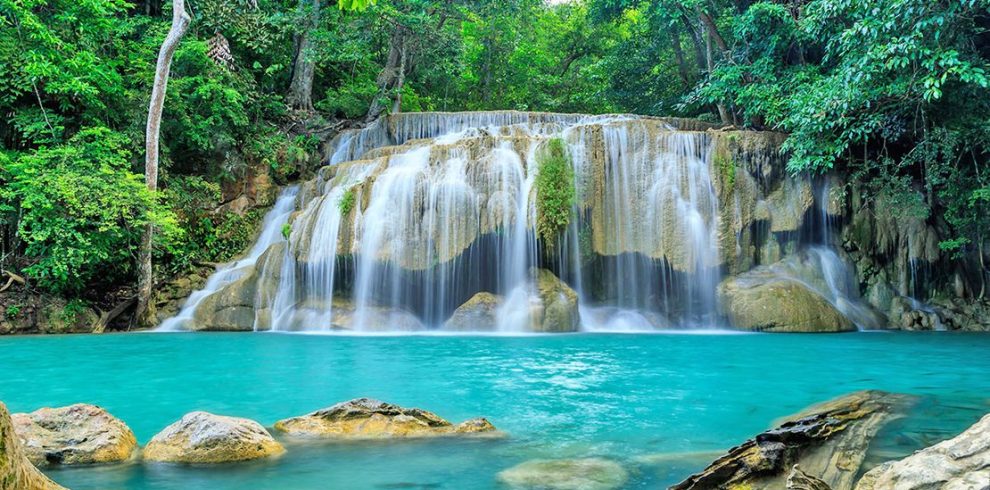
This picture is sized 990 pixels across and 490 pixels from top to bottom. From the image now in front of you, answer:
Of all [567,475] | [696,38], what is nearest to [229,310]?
[567,475]

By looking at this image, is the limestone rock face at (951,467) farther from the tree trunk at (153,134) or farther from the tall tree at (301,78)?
the tall tree at (301,78)

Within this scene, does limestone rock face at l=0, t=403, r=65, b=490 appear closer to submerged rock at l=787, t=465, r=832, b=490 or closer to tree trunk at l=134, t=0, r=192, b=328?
submerged rock at l=787, t=465, r=832, b=490

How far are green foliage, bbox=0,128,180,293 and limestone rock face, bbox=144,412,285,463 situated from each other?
957 centimetres

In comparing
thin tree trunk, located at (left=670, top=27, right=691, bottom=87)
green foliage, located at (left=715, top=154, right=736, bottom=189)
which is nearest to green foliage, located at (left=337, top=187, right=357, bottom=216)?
green foliage, located at (left=715, top=154, right=736, bottom=189)

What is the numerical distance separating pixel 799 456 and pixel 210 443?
339cm

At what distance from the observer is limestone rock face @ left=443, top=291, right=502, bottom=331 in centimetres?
1235

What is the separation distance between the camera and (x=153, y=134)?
13250 millimetres

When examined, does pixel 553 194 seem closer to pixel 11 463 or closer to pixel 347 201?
pixel 347 201

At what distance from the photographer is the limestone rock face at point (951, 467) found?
6.44 ft

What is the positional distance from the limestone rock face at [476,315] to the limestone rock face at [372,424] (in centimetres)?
768

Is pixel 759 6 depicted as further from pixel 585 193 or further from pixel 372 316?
pixel 372 316

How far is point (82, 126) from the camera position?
13.4 metres

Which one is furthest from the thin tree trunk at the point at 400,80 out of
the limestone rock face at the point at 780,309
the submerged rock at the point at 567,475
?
the submerged rock at the point at 567,475

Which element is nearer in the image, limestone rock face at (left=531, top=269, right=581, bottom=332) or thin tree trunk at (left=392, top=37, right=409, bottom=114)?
limestone rock face at (left=531, top=269, right=581, bottom=332)
